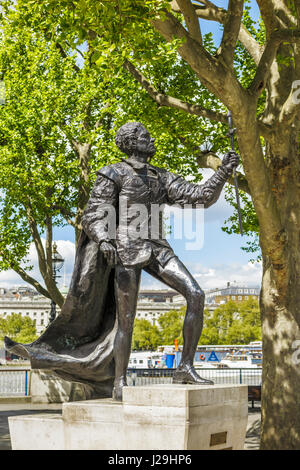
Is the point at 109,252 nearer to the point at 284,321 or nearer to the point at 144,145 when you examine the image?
the point at 144,145

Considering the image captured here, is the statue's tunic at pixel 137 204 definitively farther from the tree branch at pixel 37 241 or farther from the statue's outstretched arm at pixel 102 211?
the tree branch at pixel 37 241

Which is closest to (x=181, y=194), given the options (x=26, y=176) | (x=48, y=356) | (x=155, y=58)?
(x=48, y=356)

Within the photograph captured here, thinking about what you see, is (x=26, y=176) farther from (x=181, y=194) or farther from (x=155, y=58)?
(x=181, y=194)

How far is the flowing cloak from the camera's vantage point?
6.39 metres

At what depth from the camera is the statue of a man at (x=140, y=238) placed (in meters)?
6.01

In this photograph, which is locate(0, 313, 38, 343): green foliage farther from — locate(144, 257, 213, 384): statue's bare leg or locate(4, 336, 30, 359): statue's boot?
locate(144, 257, 213, 384): statue's bare leg

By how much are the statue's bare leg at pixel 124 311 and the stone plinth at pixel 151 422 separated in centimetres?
39

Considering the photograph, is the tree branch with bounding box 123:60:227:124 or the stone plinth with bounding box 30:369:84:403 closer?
the tree branch with bounding box 123:60:227:124

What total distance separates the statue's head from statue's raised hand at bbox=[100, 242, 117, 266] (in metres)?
1.08

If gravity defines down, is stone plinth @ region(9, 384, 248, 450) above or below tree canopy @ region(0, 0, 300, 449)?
below

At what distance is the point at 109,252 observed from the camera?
239 inches

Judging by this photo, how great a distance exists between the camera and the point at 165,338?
305 ft

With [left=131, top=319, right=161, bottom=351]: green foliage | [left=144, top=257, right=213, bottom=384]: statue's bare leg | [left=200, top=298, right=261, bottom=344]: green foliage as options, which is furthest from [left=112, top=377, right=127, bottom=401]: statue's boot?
[left=131, top=319, right=161, bottom=351]: green foliage
